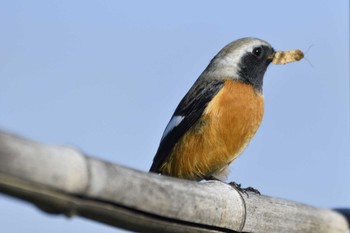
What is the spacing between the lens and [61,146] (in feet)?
10.7

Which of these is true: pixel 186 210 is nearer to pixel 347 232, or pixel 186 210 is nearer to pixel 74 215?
pixel 74 215

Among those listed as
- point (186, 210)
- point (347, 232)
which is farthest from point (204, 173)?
point (186, 210)

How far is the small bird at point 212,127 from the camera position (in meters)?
6.67

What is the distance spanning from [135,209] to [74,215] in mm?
331

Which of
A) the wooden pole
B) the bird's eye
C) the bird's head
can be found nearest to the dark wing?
the bird's head

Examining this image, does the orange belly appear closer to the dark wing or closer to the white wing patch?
the dark wing

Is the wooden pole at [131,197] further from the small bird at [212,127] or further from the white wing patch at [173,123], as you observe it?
the white wing patch at [173,123]

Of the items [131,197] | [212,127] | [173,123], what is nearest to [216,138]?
[212,127]

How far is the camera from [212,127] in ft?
22.0

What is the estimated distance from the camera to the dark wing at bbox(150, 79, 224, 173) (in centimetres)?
682

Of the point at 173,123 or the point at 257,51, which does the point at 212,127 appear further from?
the point at 257,51

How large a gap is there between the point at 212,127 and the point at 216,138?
110 millimetres

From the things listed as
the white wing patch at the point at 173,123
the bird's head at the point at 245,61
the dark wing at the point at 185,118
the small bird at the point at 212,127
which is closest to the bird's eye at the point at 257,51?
the bird's head at the point at 245,61

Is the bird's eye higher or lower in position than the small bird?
higher
